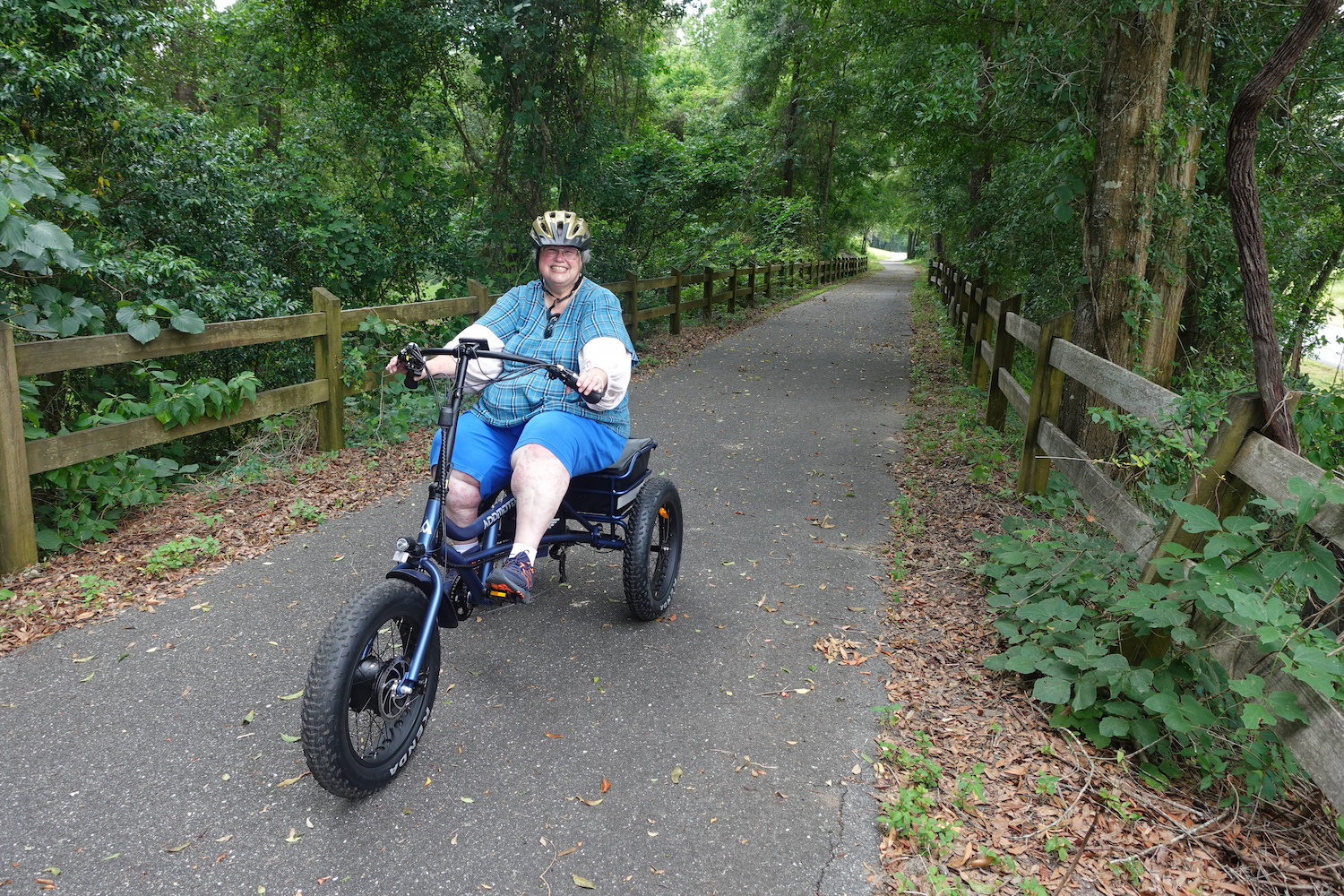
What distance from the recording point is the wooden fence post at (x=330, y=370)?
6.21 m

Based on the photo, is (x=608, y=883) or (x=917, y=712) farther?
(x=917, y=712)

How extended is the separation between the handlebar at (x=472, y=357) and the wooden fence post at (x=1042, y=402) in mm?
3616

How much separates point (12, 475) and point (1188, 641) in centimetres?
525

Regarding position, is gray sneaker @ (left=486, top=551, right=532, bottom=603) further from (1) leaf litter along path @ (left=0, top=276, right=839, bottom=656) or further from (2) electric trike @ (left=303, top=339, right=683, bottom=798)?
(1) leaf litter along path @ (left=0, top=276, right=839, bottom=656)

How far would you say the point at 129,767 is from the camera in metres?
2.66

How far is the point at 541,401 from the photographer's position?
3338mm

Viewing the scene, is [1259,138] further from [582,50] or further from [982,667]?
[582,50]

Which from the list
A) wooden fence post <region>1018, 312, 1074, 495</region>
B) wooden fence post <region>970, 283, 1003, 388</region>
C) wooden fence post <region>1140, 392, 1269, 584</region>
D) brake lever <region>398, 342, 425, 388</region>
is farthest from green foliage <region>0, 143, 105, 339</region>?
wooden fence post <region>970, 283, 1003, 388</region>

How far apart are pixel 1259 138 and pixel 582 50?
7.94 m

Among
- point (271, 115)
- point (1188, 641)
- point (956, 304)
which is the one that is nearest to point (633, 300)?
point (956, 304)

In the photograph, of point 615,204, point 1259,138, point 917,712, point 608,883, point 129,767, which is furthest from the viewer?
point 615,204

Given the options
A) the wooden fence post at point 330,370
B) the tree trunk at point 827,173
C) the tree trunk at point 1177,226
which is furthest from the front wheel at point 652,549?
the tree trunk at point 827,173

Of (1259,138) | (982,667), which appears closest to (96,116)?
(982,667)

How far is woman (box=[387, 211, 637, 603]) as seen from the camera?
3.03 m
